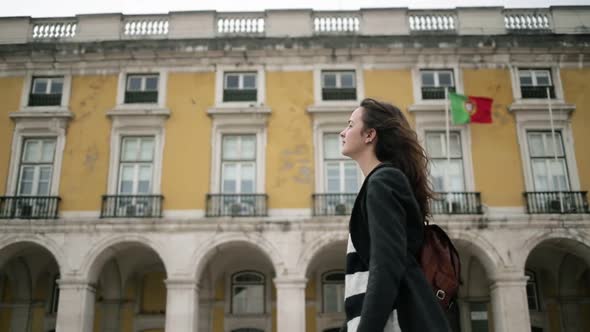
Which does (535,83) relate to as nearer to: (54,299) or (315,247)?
(315,247)

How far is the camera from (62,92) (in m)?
18.4

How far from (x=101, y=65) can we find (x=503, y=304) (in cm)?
1410

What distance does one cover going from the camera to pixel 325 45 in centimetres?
1823

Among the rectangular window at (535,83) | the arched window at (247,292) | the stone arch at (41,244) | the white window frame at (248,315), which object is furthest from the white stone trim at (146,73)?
the rectangular window at (535,83)

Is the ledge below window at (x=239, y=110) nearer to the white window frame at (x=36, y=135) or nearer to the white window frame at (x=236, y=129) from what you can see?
the white window frame at (x=236, y=129)

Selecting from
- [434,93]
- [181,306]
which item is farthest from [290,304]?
[434,93]

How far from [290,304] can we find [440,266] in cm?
1386

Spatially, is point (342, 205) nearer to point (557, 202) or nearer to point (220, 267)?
point (220, 267)

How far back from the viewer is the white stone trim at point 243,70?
706 inches

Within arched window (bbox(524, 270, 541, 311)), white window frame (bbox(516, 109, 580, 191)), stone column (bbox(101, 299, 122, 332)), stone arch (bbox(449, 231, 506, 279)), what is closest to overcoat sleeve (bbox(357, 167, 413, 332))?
stone arch (bbox(449, 231, 506, 279))

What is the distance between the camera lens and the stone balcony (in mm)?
18812

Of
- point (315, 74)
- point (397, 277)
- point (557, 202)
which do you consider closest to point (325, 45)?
point (315, 74)

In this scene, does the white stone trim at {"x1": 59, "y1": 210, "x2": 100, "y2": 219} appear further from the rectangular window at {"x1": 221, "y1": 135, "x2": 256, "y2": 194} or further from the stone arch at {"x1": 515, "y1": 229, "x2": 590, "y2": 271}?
the stone arch at {"x1": 515, "y1": 229, "x2": 590, "y2": 271}

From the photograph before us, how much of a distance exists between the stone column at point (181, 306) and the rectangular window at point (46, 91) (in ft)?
23.2
